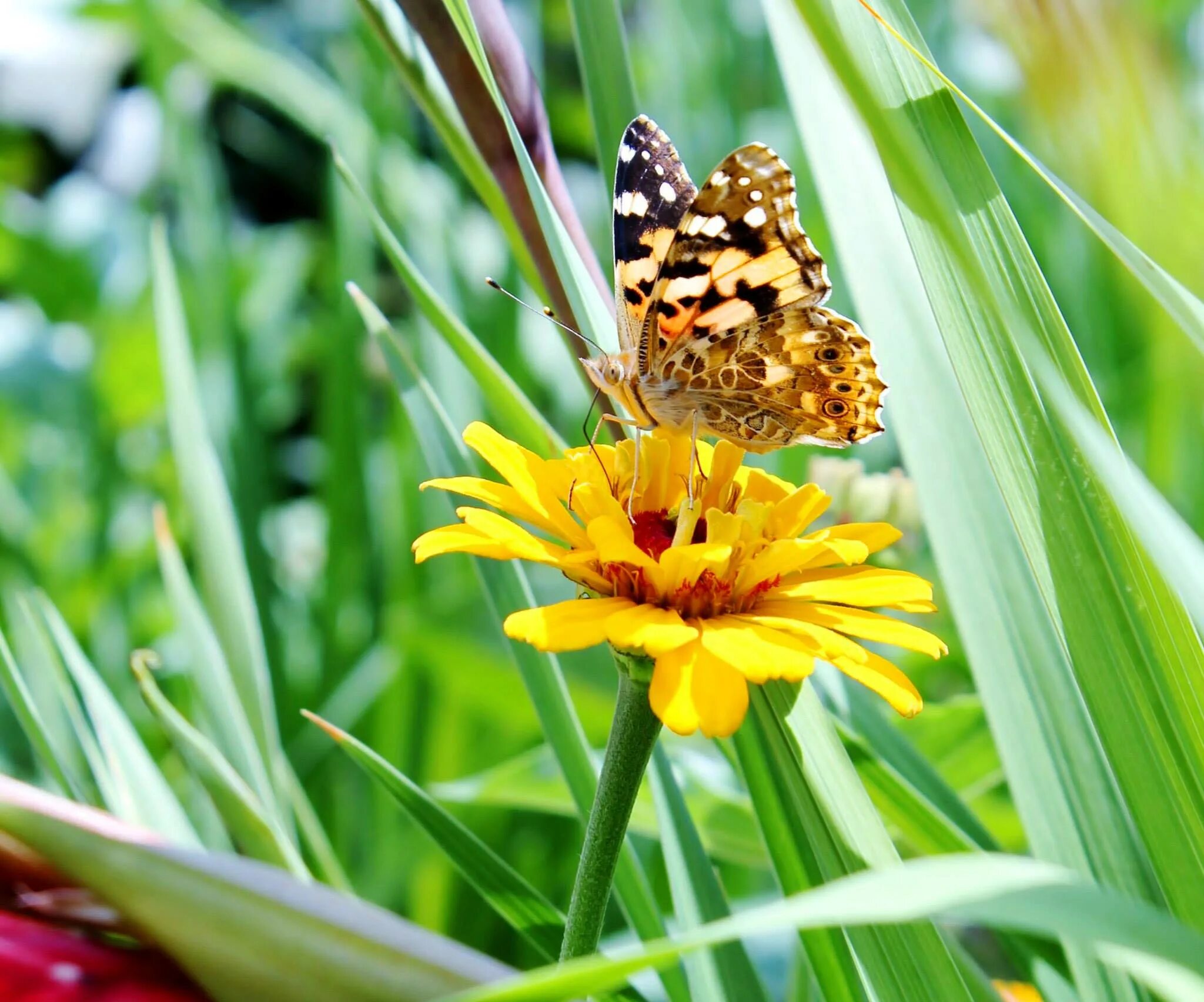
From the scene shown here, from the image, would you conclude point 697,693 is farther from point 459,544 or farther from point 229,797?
point 229,797

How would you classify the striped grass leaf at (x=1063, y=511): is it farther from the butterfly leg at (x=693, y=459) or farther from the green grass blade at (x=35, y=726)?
the green grass blade at (x=35, y=726)

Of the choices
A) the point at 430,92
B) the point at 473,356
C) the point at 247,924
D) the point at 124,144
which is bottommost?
the point at 247,924

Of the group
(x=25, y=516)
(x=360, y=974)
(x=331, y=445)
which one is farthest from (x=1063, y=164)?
(x=25, y=516)

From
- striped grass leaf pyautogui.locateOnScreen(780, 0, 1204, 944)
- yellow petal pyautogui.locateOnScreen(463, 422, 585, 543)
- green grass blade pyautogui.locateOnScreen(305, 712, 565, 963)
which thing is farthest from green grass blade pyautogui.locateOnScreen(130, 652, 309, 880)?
striped grass leaf pyautogui.locateOnScreen(780, 0, 1204, 944)

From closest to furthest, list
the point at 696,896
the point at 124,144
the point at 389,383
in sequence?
the point at 696,896 < the point at 389,383 < the point at 124,144

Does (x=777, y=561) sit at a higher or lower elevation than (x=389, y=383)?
lower

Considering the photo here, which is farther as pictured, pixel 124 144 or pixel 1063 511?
pixel 124 144

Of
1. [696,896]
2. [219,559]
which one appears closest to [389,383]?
[219,559]
